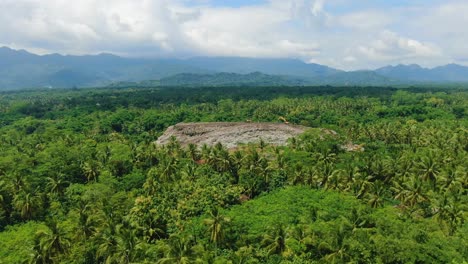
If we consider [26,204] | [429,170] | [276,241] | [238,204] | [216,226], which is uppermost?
[429,170]

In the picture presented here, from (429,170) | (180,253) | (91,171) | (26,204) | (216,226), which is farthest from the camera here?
(91,171)

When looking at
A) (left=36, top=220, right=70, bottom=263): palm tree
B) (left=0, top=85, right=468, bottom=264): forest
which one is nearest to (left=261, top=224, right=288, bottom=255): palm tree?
(left=0, top=85, right=468, bottom=264): forest

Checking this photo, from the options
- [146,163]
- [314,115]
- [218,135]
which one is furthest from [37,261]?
Answer: [314,115]

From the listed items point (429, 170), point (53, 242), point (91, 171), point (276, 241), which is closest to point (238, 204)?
point (276, 241)

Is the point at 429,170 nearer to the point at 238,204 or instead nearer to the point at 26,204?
the point at 238,204

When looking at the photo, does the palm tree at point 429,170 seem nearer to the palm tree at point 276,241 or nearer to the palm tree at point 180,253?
the palm tree at point 276,241

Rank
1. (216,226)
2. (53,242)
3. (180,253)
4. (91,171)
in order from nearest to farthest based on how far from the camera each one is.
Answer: (180,253) → (53,242) → (216,226) → (91,171)

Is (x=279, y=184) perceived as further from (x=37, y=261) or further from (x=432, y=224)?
(x=37, y=261)

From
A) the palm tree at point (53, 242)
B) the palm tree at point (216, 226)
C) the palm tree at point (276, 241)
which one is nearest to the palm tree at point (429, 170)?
the palm tree at point (276, 241)
